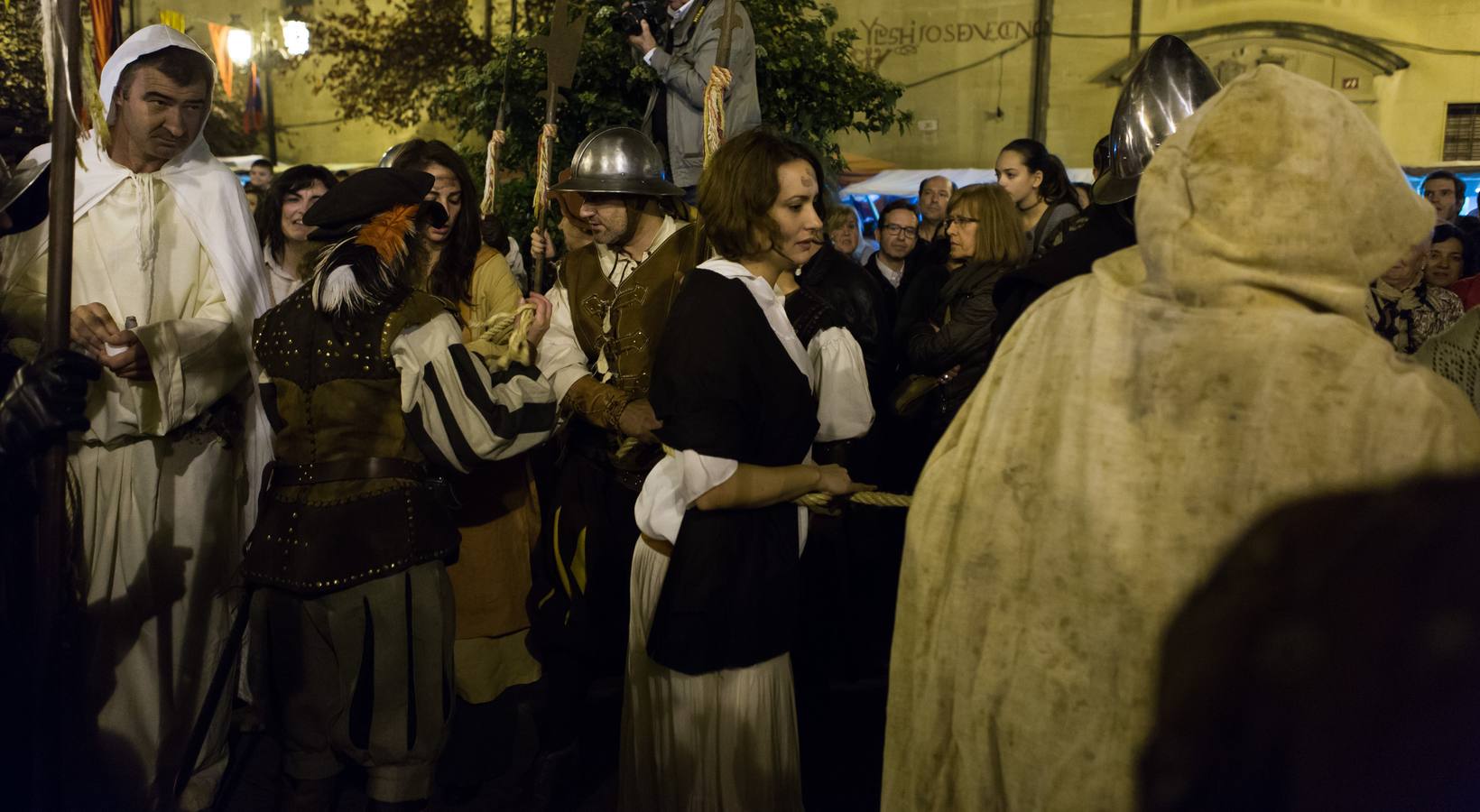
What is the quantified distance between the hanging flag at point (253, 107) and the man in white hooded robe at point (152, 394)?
57.9 ft

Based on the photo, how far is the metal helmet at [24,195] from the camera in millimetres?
3504

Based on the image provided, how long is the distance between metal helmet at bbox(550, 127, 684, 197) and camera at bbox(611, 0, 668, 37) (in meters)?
1.66

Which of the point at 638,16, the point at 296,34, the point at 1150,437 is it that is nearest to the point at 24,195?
the point at 1150,437

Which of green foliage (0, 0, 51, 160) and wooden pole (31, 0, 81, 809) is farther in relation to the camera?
green foliage (0, 0, 51, 160)

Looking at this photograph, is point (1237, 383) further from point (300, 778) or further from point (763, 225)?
point (300, 778)

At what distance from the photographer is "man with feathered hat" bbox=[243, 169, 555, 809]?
3016 mm

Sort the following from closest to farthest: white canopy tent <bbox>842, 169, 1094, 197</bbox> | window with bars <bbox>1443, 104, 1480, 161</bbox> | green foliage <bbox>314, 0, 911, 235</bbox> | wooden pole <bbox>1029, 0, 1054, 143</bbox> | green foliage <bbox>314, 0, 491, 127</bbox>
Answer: green foliage <bbox>314, 0, 911, 235</bbox> < white canopy tent <bbox>842, 169, 1094, 197</bbox> < window with bars <bbox>1443, 104, 1480, 161</bbox> < green foliage <bbox>314, 0, 491, 127</bbox> < wooden pole <bbox>1029, 0, 1054, 143</bbox>

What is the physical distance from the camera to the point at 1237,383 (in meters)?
1.53

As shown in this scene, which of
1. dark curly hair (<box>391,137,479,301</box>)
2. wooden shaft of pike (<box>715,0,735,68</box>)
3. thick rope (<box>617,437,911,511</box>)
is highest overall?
wooden shaft of pike (<box>715,0,735,68</box>)

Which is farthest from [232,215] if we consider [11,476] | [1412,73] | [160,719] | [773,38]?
[1412,73]

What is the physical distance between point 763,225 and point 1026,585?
1.46m

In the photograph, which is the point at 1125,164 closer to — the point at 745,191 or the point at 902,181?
the point at 745,191

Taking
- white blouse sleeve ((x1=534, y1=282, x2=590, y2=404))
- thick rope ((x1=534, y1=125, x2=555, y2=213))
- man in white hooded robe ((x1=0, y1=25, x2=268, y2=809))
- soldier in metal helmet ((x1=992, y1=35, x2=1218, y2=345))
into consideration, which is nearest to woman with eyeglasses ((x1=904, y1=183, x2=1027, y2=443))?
soldier in metal helmet ((x1=992, y1=35, x2=1218, y2=345))

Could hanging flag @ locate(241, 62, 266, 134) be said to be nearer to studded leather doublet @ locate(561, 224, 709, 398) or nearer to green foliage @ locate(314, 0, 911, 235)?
green foliage @ locate(314, 0, 911, 235)
